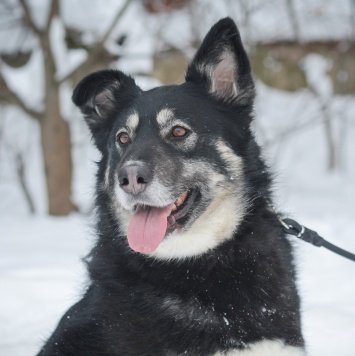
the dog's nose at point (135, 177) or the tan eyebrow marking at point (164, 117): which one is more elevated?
the tan eyebrow marking at point (164, 117)

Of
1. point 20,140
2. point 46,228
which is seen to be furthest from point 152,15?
point 46,228

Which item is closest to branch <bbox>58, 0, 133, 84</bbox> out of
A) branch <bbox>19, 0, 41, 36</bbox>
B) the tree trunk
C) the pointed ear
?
the tree trunk

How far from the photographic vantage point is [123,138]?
378 centimetres

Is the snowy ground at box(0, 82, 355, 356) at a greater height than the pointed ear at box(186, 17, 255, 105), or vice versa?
the pointed ear at box(186, 17, 255, 105)

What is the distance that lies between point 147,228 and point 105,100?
1.11 metres

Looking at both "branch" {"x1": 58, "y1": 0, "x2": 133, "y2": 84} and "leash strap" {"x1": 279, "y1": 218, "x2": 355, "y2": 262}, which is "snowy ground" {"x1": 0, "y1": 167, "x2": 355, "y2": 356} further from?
"branch" {"x1": 58, "y1": 0, "x2": 133, "y2": 84}

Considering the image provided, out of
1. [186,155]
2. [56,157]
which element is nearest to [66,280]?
[186,155]

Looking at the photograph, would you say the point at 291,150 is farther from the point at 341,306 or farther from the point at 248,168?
the point at 248,168

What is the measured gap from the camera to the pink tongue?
3438 mm

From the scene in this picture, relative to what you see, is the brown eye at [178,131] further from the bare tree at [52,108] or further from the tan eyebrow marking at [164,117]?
the bare tree at [52,108]

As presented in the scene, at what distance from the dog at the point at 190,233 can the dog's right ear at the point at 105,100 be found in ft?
0.13

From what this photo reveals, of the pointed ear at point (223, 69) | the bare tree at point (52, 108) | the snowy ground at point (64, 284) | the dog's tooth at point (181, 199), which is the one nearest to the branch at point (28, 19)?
the bare tree at point (52, 108)

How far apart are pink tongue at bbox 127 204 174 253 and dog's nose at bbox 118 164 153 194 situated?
0.62ft

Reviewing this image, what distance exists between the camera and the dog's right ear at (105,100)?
4027 mm
